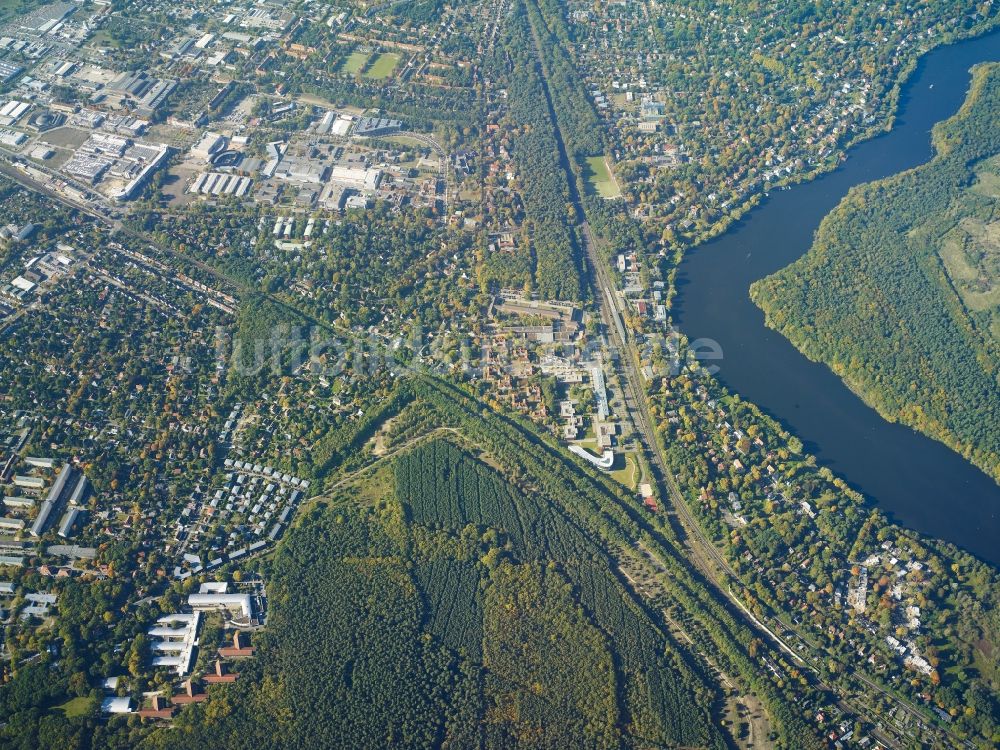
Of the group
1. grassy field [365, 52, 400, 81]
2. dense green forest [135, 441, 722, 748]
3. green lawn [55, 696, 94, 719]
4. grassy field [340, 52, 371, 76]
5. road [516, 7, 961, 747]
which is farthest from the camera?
grassy field [340, 52, 371, 76]

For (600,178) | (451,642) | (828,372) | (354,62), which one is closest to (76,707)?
(451,642)

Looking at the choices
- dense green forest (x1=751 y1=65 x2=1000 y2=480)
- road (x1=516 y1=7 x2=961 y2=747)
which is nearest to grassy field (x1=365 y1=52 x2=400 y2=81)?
road (x1=516 y1=7 x2=961 y2=747)

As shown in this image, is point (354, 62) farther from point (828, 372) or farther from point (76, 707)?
point (76, 707)

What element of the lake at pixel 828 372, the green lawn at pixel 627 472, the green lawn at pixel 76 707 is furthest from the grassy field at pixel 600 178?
the green lawn at pixel 76 707

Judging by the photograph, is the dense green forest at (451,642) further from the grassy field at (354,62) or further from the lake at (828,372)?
the grassy field at (354,62)

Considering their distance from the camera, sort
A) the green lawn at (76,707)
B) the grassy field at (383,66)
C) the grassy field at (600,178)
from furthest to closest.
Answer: the grassy field at (383,66)
the grassy field at (600,178)
the green lawn at (76,707)

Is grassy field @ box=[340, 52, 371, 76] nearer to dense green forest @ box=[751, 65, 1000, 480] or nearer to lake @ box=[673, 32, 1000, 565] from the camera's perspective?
lake @ box=[673, 32, 1000, 565]
